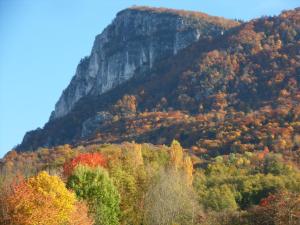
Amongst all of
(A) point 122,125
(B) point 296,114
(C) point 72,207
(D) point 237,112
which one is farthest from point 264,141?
(C) point 72,207

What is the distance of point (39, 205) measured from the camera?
160ft

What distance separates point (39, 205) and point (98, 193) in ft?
34.4

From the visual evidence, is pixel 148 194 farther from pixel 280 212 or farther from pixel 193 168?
pixel 193 168

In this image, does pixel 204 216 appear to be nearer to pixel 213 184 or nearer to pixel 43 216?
pixel 43 216

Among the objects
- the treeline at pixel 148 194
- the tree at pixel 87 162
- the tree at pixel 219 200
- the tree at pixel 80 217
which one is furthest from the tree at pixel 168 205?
the tree at pixel 80 217

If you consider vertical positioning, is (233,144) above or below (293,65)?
below

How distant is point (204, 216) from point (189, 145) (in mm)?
90297

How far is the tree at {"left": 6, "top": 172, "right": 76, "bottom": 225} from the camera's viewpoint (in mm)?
47781

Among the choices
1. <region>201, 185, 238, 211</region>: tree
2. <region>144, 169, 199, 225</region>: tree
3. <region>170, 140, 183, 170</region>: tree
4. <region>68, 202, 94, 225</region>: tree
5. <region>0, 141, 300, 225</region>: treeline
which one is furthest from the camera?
<region>170, 140, 183, 170</region>: tree

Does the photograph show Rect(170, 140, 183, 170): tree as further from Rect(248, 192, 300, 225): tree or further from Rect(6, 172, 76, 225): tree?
Rect(6, 172, 76, 225): tree

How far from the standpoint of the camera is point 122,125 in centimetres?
19088

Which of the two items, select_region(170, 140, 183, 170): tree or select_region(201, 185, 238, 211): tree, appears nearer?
select_region(201, 185, 238, 211): tree

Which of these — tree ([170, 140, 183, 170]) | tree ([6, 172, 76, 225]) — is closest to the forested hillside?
tree ([6, 172, 76, 225])

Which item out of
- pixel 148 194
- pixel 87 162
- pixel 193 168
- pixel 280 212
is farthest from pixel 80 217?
pixel 193 168
